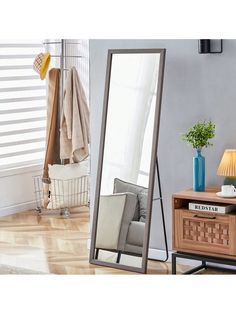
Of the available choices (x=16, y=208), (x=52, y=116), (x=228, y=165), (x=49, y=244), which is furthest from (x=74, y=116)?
(x=228, y=165)

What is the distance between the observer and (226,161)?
151 inches

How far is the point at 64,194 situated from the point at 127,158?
180 cm

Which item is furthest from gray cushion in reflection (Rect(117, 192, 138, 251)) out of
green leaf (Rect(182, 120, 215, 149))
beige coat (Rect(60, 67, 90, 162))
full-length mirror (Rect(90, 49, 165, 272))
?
beige coat (Rect(60, 67, 90, 162))

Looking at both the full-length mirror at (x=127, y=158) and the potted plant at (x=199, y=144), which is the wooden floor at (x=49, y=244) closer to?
the full-length mirror at (x=127, y=158)

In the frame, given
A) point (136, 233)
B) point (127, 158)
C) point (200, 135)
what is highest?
point (200, 135)

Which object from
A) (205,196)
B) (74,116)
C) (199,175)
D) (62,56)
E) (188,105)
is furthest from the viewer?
(62,56)

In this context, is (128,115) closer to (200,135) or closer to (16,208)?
(200,135)

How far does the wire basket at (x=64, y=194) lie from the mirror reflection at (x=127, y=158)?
5.07 ft

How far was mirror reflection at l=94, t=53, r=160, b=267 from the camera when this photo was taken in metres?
4.23

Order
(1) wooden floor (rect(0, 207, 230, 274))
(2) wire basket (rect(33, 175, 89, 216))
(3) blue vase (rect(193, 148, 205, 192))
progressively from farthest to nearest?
(2) wire basket (rect(33, 175, 89, 216)) → (1) wooden floor (rect(0, 207, 230, 274)) → (3) blue vase (rect(193, 148, 205, 192))

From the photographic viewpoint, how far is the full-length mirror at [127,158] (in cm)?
420

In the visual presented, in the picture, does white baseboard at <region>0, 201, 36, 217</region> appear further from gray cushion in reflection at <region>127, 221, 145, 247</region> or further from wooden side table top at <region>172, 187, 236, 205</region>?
wooden side table top at <region>172, 187, 236, 205</region>

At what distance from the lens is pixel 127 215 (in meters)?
4.30
